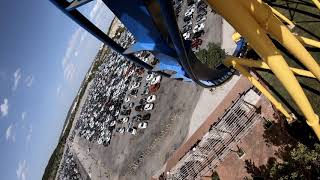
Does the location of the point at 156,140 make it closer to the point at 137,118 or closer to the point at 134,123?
the point at 137,118

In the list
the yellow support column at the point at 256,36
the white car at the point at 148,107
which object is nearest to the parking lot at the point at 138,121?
the white car at the point at 148,107

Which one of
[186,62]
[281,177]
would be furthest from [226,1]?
[281,177]

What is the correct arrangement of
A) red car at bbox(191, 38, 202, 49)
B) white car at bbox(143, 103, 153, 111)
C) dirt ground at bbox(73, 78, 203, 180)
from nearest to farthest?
dirt ground at bbox(73, 78, 203, 180), red car at bbox(191, 38, 202, 49), white car at bbox(143, 103, 153, 111)

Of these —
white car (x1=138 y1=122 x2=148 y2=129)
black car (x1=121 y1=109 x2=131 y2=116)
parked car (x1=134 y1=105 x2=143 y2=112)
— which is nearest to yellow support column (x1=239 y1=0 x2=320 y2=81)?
white car (x1=138 y1=122 x2=148 y2=129)

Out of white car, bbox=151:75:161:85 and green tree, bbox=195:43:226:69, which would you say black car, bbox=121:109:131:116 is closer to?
white car, bbox=151:75:161:85

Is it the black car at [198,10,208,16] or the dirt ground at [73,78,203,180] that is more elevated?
the black car at [198,10,208,16]

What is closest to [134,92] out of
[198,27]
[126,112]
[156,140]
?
[126,112]

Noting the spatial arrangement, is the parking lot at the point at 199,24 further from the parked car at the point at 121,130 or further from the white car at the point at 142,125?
the parked car at the point at 121,130
